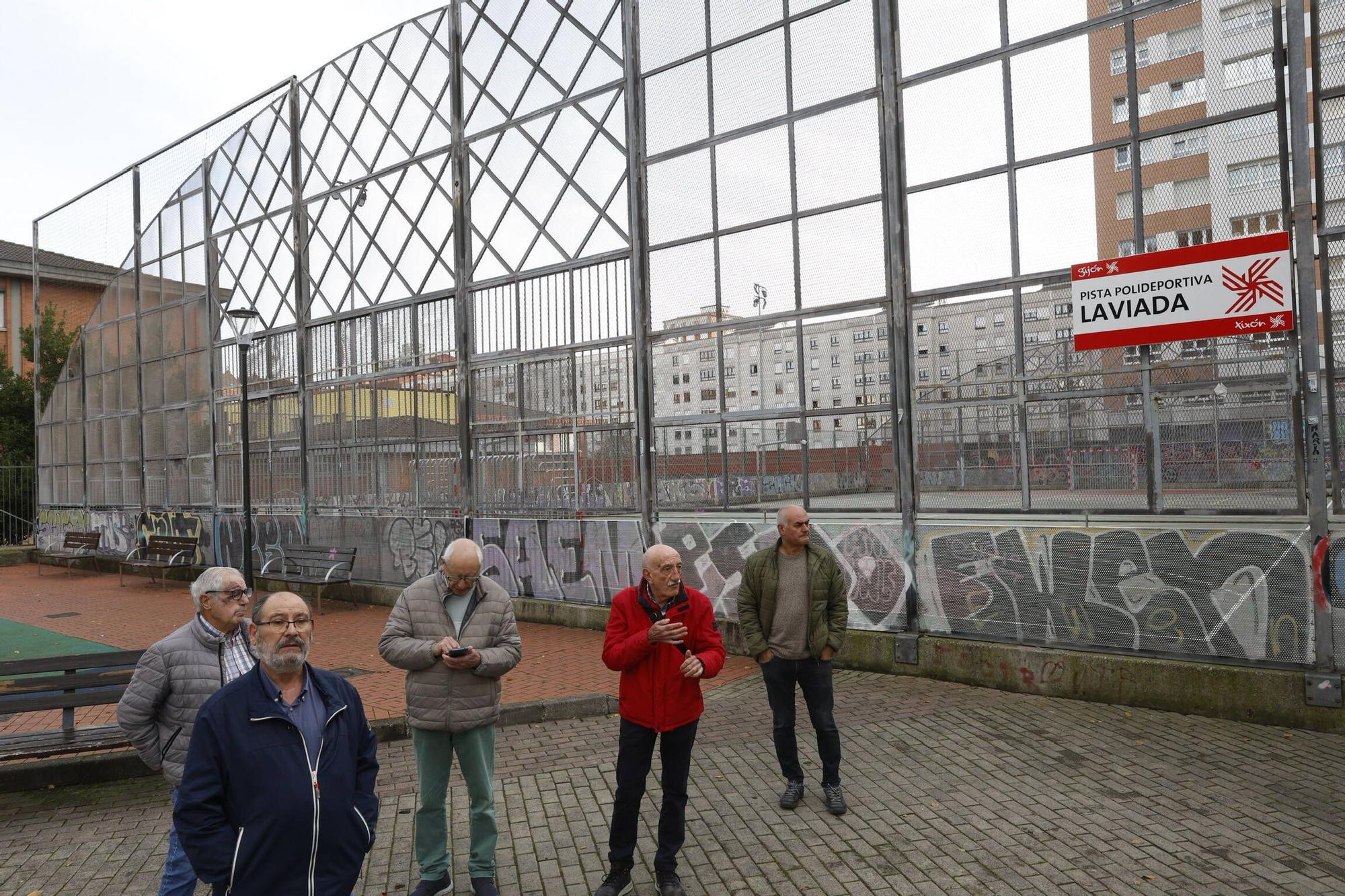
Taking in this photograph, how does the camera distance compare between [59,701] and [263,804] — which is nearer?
[263,804]

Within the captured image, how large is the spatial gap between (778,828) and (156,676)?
325 centimetres

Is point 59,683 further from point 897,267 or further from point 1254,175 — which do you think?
point 1254,175

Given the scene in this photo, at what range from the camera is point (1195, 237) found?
743cm

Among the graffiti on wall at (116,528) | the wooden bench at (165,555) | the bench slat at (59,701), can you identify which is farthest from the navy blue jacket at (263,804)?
the graffiti on wall at (116,528)

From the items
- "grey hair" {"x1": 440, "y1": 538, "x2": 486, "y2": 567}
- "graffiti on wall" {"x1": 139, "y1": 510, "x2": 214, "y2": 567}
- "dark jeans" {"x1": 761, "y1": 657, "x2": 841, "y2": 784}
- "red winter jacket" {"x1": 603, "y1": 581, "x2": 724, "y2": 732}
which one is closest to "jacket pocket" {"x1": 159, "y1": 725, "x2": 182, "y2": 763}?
"grey hair" {"x1": 440, "y1": 538, "x2": 486, "y2": 567}

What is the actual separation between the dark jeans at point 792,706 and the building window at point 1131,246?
191 inches

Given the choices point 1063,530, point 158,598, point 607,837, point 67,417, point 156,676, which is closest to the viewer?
point 156,676

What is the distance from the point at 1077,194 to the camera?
26.7 ft

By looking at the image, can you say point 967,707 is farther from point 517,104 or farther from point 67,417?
point 67,417

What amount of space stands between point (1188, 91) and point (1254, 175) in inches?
38.9

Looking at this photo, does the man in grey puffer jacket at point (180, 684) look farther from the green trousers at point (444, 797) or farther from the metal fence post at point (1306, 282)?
the metal fence post at point (1306, 282)

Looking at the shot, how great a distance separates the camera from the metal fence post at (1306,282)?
6793 millimetres

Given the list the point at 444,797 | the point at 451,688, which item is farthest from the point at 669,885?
the point at 451,688

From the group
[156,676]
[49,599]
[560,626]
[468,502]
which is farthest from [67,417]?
[156,676]
